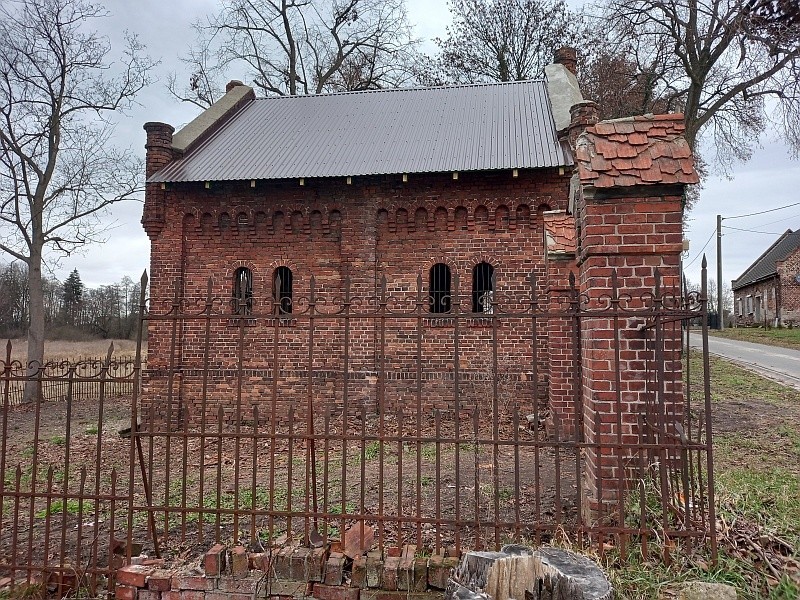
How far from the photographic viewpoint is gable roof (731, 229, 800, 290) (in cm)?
3231

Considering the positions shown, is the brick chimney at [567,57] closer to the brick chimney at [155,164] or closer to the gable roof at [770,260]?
the brick chimney at [155,164]

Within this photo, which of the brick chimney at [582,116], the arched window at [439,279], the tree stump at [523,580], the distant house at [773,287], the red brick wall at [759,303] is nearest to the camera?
the tree stump at [523,580]

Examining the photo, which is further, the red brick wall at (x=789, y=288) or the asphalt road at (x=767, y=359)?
the red brick wall at (x=789, y=288)

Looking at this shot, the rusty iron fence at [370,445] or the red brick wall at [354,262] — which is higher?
the red brick wall at [354,262]

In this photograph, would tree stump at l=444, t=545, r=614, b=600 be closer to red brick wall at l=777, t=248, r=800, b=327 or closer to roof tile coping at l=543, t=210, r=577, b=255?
roof tile coping at l=543, t=210, r=577, b=255

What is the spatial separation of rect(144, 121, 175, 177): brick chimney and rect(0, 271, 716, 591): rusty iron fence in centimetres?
296

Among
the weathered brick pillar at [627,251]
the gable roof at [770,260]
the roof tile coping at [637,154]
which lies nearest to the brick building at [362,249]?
the weathered brick pillar at [627,251]

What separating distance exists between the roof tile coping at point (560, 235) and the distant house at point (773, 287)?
29.0 m

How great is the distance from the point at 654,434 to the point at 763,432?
5821mm

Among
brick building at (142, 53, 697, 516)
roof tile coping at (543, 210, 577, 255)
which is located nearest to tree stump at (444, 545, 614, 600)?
roof tile coping at (543, 210, 577, 255)

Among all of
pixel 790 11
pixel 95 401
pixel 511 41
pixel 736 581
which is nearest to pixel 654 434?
pixel 736 581

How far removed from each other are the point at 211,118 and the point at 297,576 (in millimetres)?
11706

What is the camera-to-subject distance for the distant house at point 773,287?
1171 inches

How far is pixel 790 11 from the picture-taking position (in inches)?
417
